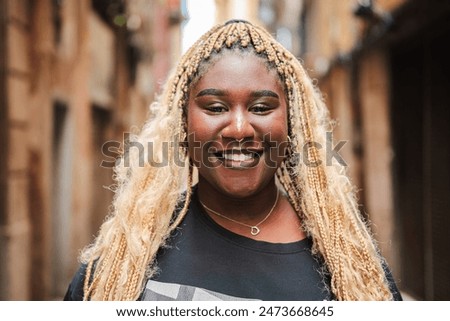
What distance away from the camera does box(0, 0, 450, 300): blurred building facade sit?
4.57 m

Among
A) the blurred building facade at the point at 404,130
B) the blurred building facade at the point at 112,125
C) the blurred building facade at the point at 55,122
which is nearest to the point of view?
the blurred building facade at the point at 55,122

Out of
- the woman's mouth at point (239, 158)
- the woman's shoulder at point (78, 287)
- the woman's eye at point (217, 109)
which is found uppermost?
the woman's eye at point (217, 109)

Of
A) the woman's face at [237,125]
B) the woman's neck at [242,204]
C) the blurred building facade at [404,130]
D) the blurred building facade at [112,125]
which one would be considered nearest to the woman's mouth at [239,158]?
the woman's face at [237,125]

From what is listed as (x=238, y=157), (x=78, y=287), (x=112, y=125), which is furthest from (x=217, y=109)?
(x=112, y=125)

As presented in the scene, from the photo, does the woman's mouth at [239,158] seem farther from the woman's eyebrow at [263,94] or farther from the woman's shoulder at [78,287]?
the woman's shoulder at [78,287]

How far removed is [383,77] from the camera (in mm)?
6812

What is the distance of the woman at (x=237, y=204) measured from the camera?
1.60 m

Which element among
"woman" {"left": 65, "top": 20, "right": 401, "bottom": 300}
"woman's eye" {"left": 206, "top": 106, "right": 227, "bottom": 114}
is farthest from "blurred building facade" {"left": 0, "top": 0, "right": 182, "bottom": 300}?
"woman's eye" {"left": 206, "top": 106, "right": 227, "bottom": 114}

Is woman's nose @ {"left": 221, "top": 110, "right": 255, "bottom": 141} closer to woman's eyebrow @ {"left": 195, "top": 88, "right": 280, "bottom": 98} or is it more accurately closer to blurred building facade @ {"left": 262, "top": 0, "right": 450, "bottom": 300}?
woman's eyebrow @ {"left": 195, "top": 88, "right": 280, "bottom": 98}

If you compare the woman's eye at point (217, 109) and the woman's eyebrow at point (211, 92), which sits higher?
the woman's eyebrow at point (211, 92)

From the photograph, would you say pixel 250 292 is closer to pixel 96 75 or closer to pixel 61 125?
pixel 61 125

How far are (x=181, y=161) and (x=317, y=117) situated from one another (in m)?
0.51

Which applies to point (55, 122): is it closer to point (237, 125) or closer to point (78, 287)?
point (78, 287)
